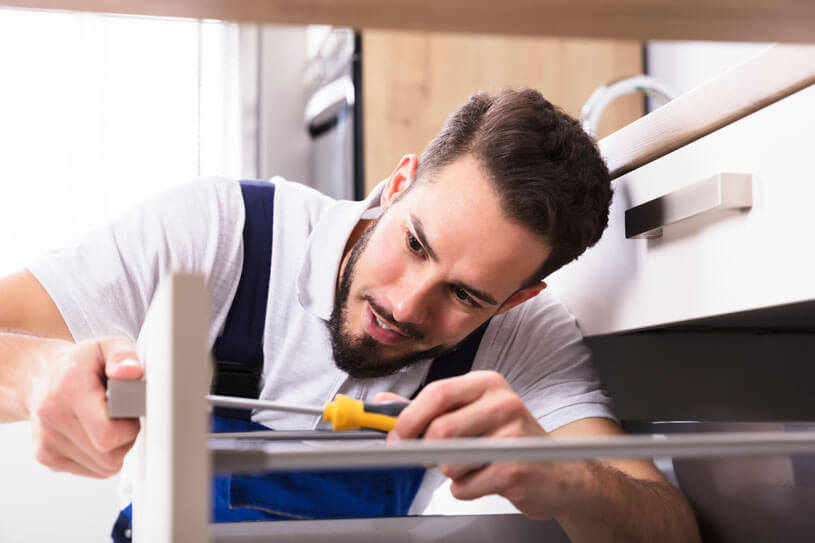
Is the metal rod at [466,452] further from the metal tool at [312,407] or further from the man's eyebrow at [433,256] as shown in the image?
the man's eyebrow at [433,256]

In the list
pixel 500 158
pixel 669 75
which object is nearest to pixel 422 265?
pixel 500 158

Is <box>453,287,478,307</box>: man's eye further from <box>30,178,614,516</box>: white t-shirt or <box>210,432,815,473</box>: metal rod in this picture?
<box>210,432,815,473</box>: metal rod

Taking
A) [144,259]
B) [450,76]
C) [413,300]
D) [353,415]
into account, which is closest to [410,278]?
[413,300]

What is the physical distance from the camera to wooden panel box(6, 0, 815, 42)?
9.5 inches

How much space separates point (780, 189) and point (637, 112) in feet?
5.55

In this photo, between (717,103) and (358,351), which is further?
(358,351)

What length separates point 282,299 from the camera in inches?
37.1

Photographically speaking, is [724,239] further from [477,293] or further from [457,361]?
[457,361]

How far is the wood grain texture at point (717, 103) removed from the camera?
564mm

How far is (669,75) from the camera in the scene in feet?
7.20

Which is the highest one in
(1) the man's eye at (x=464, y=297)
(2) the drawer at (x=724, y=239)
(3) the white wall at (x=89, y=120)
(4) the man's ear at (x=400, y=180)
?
(3) the white wall at (x=89, y=120)

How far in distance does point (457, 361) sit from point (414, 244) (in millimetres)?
165

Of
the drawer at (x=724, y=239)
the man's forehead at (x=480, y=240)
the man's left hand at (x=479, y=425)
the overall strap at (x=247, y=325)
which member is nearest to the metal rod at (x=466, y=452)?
the man's left hand at (x=479, y=425)

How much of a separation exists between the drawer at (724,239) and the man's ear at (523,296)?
0.29 ft
